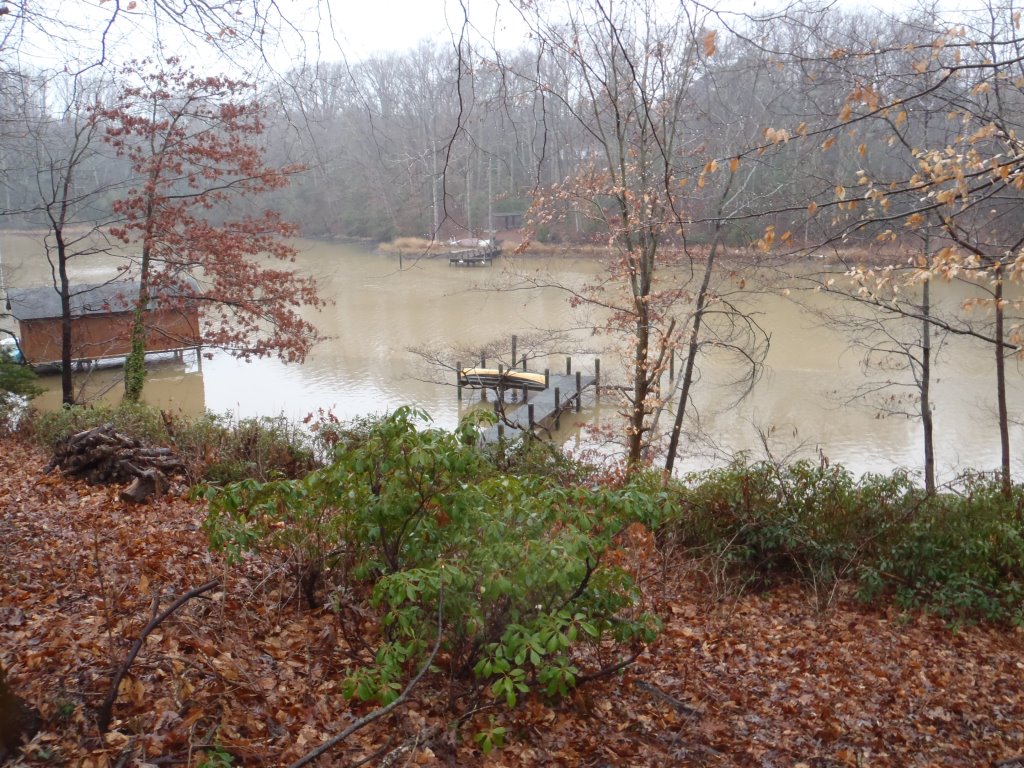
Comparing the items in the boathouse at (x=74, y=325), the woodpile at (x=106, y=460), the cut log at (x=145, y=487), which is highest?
the boathouse at (x=74, y=325)

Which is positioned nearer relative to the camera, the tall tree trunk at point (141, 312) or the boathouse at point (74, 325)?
the tall tree trunk at point (141, 312)

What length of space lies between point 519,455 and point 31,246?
130ft

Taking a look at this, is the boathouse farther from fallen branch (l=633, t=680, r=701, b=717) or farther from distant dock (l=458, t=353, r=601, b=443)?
fallen branch (l=633, t=680, r=701, b=717)

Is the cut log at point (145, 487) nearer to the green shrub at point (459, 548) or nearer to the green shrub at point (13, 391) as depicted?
the green shrub at point (459, 548)

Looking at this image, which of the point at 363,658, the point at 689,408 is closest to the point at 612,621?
the point at 363,658

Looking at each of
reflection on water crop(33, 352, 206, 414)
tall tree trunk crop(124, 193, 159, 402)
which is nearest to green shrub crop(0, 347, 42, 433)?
tall tree trunk crop(124, 193, 159, 402)

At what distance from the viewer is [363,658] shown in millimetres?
4008

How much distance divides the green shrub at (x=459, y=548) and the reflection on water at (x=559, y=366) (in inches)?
357

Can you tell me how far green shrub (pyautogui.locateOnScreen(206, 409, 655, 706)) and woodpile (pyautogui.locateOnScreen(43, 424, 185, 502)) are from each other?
4838 millimetres

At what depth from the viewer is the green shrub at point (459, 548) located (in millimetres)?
2951

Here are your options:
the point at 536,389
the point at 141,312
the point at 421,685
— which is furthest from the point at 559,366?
the point at 421,685

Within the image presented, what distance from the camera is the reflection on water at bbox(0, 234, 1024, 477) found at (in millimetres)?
15516

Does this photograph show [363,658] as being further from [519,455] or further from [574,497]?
[519,455]

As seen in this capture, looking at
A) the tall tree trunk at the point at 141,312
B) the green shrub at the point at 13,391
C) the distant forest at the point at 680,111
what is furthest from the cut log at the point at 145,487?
the tall tree trunk at the point at 141,312
